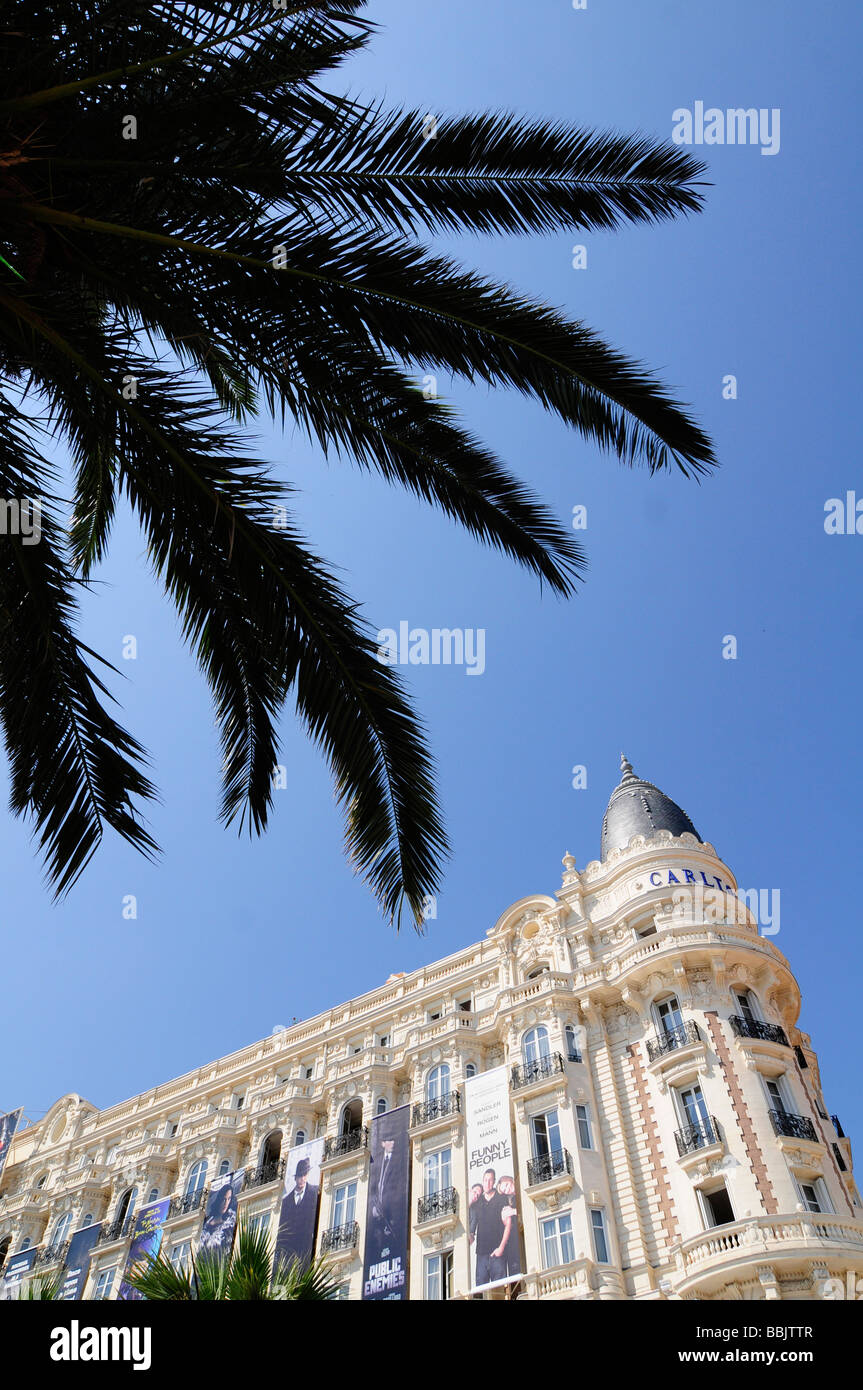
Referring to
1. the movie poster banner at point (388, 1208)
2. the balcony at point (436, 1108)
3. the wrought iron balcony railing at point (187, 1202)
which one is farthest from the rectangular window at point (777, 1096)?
the wrought iron balcony railing at point (187, 1202)

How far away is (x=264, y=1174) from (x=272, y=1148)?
1693 mm

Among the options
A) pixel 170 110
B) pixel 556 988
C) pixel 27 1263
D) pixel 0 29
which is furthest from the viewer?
pixel 27 1263

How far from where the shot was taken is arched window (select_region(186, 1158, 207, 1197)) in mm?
36250

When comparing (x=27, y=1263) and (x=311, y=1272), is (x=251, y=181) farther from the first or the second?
(x=27, y=1263)

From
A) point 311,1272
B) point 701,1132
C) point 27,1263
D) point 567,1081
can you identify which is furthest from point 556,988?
point 27,1263

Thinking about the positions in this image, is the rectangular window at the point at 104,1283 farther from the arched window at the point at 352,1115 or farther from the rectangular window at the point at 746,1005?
the rectangular window at the point at 746,1005

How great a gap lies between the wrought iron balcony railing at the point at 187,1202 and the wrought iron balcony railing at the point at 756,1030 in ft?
67.7

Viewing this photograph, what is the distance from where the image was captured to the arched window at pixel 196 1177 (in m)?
36.2

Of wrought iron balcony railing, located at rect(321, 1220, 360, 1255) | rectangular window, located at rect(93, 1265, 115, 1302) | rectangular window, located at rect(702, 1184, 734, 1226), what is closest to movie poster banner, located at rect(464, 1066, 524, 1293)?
wrought iron balcony railing, located at rect(321, 1220, 360, 1255)

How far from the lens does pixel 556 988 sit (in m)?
31.9

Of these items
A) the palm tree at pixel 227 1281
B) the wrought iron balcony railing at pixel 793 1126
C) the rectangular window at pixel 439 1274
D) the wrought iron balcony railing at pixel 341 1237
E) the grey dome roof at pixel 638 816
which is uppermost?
the grey dome roof at pixel 638 816

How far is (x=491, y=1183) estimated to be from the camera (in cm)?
2791

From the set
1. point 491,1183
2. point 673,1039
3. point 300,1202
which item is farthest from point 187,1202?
point 673,1039

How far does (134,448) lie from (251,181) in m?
2.18
